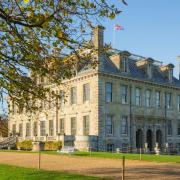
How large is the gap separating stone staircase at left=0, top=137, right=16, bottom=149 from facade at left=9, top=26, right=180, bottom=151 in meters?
3.00

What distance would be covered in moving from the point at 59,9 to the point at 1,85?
4.18 m

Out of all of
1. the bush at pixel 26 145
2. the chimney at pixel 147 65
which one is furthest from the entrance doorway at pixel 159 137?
the bush at pixel 26 145

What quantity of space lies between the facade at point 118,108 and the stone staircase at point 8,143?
2998 millimetres

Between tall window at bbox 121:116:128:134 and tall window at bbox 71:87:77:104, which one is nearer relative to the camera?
tall window at bbox 121:116:128:134

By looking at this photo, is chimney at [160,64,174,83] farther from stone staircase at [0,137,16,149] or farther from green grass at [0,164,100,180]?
green grass at [0,164,100,180]

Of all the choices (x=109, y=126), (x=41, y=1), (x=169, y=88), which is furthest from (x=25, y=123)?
(x=41, y=1)

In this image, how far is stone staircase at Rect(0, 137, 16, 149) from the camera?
54.3 m

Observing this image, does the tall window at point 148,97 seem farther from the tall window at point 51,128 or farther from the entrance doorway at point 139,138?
the tall window at point 51,128

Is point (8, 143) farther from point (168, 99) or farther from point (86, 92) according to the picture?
point (168, 99)

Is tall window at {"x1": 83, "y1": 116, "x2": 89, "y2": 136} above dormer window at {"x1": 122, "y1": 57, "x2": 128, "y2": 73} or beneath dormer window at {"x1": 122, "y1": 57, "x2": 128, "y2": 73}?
beneath

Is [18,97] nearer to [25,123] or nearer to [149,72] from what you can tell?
[149,72]

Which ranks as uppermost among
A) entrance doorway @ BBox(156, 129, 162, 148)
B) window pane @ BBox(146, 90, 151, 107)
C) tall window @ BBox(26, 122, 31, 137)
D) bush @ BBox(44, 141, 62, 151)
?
window pane @ BBox(146, 90, 151, 107)

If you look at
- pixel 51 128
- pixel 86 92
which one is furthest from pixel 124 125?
pixel 51 128

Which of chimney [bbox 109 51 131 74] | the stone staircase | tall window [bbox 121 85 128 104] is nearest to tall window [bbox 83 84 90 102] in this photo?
tall window [bbox 121 85 128 104]
